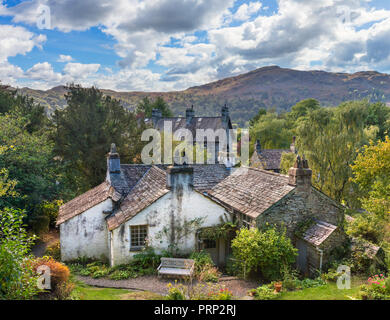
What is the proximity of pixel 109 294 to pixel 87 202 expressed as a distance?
319 inches

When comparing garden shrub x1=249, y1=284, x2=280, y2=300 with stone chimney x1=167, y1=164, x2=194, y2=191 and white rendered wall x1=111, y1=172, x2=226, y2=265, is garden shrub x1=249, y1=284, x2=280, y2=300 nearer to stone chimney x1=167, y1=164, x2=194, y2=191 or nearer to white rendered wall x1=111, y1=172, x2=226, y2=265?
white rendered wall x1=111, y1=172, x2=226, y2=265

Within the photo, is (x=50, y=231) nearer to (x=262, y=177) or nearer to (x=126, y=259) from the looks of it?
(x=126, y=259)

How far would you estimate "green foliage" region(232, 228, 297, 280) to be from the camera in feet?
43.5

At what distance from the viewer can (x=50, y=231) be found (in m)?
22.6

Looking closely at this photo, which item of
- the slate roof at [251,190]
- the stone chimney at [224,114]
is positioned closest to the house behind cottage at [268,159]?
the stone chimney at [224,114]

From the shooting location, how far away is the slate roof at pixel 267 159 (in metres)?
40.5

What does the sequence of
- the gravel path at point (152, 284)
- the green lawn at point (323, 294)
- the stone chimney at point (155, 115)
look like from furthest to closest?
1. the stone chimney at point (155, 115)
2. the gravel path at point (152, 284)
3. the green lawn at point (323, 294)

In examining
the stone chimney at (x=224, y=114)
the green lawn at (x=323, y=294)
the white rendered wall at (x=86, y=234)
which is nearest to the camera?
the green lawn at (x=323, y=294)

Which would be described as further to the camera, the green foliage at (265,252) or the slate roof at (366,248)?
the slate roof at (366,248)

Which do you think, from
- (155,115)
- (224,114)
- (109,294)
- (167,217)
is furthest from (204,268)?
(155,115)

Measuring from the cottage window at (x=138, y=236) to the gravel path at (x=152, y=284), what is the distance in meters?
1.94

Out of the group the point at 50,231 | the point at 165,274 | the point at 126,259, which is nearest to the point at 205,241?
the point at 165,274

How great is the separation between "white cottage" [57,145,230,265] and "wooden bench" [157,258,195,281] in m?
1.46

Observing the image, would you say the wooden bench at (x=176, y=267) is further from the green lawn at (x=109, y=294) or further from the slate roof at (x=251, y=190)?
the slate roof at (x=251, y=190)
